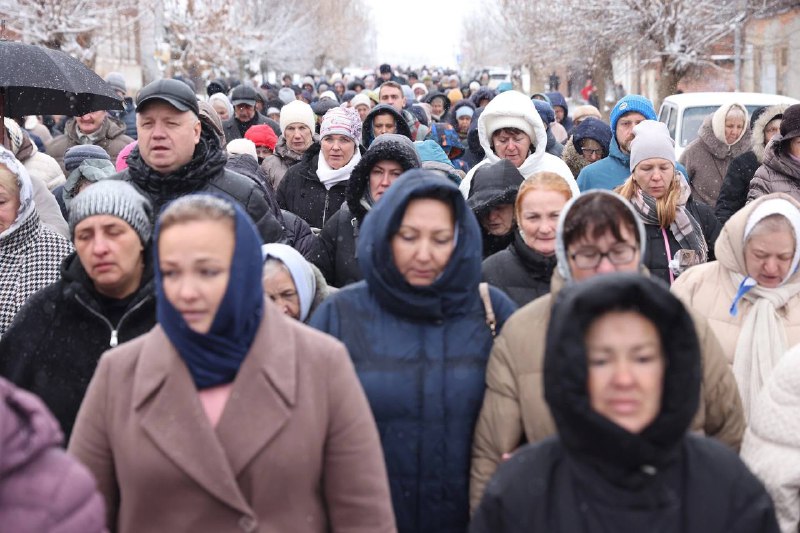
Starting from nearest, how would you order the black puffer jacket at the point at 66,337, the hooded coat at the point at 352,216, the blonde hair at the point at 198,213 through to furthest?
1. the blonde hair at the point at 198,213
2. the black puffer jacket at the point at 66,337
3. the hooded coat at the point at 352,216

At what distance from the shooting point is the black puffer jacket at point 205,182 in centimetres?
518

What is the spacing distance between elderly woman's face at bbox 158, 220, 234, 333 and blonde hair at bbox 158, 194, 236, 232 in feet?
0.05

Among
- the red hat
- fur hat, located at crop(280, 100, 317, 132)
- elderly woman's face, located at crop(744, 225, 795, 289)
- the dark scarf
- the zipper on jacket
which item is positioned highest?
fur hat, located at crop(280, 100, 317, 132)

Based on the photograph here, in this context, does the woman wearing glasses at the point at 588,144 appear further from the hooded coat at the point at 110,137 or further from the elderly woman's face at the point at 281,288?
the elderly woman's face at the point at 281,288

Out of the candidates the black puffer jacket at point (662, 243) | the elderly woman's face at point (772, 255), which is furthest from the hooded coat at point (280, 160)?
the elderly woman's face at point (772, 255)

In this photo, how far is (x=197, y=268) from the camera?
10.1ft

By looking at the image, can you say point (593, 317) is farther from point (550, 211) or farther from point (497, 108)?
point (497, 108)

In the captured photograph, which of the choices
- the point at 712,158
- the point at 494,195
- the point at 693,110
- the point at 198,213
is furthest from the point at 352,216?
the point at 693,110

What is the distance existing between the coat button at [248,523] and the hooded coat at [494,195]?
281 cm

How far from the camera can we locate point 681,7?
2608cm

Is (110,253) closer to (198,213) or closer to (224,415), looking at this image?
(198,213)

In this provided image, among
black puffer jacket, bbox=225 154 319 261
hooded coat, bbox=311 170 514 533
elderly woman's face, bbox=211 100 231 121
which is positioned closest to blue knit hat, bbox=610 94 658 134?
black puffer jacket, bbox=225 154 319 261

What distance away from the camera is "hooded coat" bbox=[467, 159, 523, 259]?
18.2 ft

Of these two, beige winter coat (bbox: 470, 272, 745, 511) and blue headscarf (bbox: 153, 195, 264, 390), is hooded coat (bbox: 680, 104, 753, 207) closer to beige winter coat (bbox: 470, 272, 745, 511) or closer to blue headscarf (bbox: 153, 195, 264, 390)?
beige winter coat (bbox: 470, 272, 745, 511)
